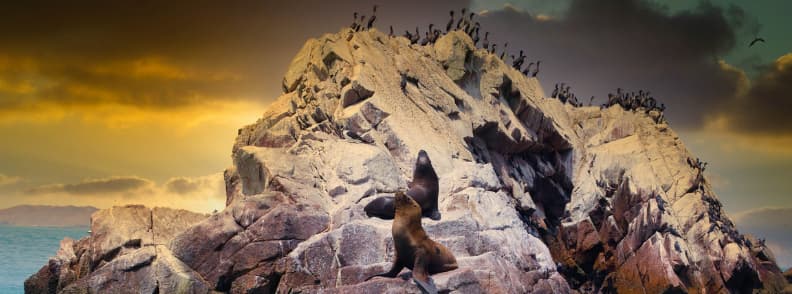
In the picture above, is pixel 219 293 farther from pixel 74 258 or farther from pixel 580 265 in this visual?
pixel 580 265

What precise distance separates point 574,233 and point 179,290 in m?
14.7

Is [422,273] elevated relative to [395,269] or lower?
lower

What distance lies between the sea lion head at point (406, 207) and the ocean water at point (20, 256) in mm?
12562

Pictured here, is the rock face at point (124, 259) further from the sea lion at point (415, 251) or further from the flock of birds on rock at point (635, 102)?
the flock of birds on rock at point (635, 102)

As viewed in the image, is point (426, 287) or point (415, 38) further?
point (415, 38)

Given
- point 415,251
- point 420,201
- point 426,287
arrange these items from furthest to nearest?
point 420,201 → point 415,251 → point 426,287

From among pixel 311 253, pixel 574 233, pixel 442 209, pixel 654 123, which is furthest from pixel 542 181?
pixel 311 253

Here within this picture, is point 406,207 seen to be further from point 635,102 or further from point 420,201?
point 635,102

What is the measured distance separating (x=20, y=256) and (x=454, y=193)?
2413 cm

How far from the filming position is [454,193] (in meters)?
18.2

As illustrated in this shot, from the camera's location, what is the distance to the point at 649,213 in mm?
25594

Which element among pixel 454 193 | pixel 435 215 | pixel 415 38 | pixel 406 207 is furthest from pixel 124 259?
pixel 415 38

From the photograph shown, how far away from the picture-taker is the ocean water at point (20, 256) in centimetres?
2822

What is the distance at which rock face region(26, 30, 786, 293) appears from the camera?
15.3m
